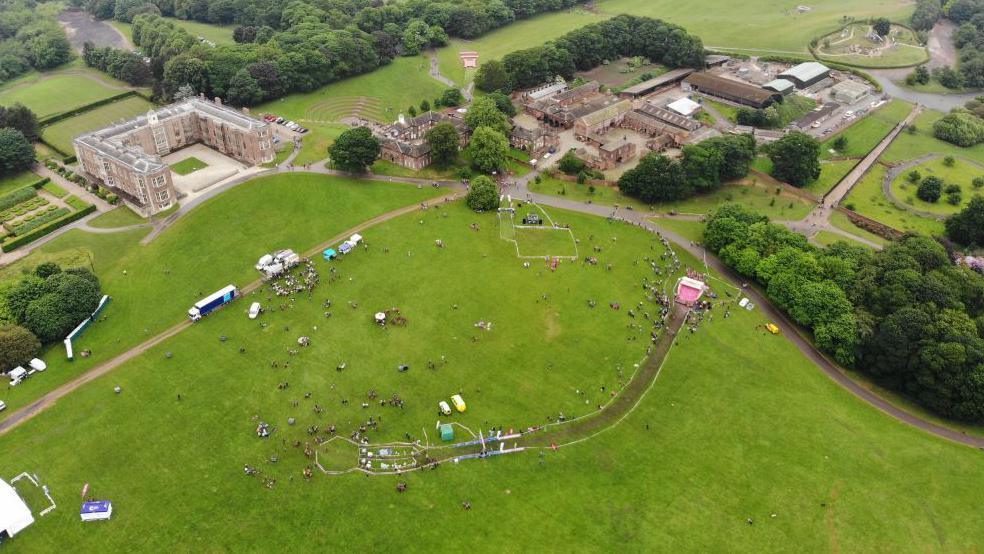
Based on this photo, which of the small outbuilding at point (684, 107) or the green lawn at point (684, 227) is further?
the small outbuilding at point (684, 107)

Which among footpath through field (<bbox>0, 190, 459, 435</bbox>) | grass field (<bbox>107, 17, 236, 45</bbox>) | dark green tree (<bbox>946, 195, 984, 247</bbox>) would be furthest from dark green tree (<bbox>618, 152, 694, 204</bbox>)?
grass field (<bbox>107, 17, 236, 45</bbox>)

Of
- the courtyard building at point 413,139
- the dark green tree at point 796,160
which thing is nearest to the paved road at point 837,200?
the dark green tree at point 796,160

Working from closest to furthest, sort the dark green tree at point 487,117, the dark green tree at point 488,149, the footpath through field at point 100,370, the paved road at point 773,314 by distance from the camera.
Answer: the footpath through field at point 100,370 → the paved road at point 773,314 → the dark green tree at point 488,149 → the dark green tree at point 487,117

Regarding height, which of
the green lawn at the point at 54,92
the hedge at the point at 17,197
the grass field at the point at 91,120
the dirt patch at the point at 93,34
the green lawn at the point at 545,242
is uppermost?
the dirt patch at the point at 93,34

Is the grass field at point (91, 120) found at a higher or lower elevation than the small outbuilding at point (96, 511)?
higher

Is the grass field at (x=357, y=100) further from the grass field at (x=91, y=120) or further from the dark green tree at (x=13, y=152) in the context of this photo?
the dark green tree at (x=13, y=152)

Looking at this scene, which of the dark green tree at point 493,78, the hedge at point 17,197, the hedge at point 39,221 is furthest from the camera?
the dark green tree at point 493,78
